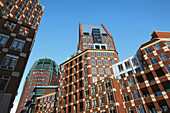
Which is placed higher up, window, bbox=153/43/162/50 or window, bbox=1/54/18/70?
window, bbox=153/43/162/50

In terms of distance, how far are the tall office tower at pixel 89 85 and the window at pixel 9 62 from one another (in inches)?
969

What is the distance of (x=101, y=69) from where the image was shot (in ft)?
153

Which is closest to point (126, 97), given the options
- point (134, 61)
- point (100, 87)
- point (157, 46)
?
point (100, 87)

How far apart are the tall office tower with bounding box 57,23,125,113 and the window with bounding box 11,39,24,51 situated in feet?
81.6

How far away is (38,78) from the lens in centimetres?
13138

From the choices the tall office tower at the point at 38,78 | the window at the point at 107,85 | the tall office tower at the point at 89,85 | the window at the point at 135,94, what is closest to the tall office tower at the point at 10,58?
the tall office tower at the point at 89,85

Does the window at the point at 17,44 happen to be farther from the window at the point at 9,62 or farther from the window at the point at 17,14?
the window at the point at 17,14

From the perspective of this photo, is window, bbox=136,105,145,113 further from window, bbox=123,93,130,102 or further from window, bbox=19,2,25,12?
window, bbox=19,2,25,12

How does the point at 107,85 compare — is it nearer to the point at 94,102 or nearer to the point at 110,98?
the point at 110,98

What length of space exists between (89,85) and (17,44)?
25.6m

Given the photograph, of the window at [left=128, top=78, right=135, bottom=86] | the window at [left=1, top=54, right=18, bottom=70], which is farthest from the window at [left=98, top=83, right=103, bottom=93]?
the window at [left=1, top=54, right=18, bottom=70]

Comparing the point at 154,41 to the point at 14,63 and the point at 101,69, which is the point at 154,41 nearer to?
the point at 101,69

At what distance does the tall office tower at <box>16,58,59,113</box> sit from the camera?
398ft

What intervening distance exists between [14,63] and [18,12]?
2345 centimetres
